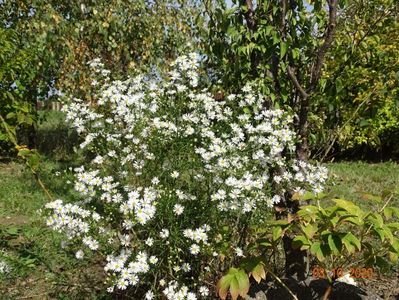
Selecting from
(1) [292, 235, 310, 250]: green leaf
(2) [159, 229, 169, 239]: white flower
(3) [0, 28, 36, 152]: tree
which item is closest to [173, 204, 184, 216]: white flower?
(2) [159, 229, 169, 239]: white flower

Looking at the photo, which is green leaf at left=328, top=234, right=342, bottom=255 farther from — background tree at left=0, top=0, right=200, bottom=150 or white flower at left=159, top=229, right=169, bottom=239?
background tree at left=0, top=0, right=200, bottom=150

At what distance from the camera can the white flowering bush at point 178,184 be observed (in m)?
2.61

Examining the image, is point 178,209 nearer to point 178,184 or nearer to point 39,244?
point 178,184

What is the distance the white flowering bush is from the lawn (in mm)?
501

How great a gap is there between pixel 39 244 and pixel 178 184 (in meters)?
2.09

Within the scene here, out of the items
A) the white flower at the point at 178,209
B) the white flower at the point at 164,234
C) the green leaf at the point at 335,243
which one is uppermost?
the white flower at the point at 178,209

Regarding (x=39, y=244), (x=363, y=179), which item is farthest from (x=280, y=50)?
(x=363, y=179)

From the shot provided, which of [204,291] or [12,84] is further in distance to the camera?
[12,84]

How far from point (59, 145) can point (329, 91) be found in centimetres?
738

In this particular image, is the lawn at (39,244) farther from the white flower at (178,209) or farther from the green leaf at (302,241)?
the white flower at (178,209)

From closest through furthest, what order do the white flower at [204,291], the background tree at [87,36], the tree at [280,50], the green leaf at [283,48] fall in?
1. the white flower at [204,291]
2. the green leaf at [283,48]
3. the tree at [280,50]
4. the background tree at [87,36]

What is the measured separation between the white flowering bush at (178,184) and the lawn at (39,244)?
0.50 meters

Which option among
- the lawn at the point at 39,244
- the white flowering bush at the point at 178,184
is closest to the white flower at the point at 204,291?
the white flowering bush at the point at 178,184

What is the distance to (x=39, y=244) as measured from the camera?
443 centimetres
